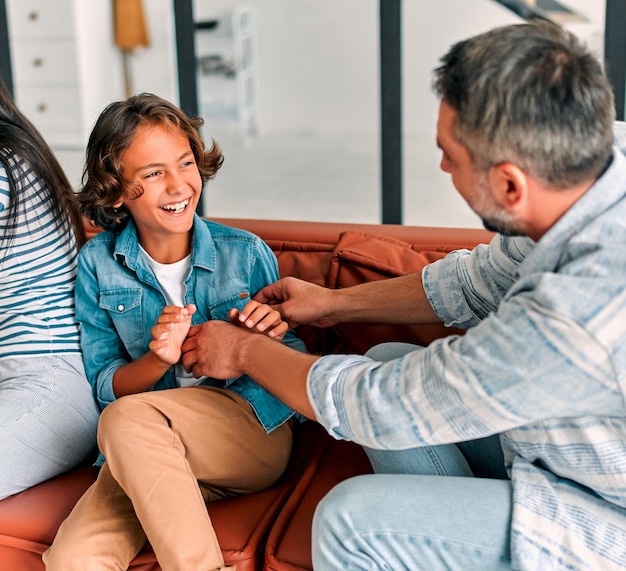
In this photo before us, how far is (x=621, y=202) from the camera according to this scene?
47.1 inches

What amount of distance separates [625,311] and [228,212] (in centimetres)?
411

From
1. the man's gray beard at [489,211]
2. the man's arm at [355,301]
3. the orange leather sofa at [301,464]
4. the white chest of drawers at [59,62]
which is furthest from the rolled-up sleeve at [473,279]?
the white chest of drawers at [59,62]

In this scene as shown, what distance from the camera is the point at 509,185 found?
1193mm

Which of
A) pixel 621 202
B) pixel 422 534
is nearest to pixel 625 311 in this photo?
pixel 621 202

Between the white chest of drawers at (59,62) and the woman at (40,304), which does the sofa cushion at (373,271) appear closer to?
the woman at (40,304)

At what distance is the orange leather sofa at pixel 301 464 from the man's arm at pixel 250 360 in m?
0.25

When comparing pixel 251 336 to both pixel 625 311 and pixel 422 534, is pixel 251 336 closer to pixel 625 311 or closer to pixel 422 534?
pixel 422 534

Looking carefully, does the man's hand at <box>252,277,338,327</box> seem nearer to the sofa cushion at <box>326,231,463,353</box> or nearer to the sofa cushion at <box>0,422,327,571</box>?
the sofa cushion at <box>326,231,463,353</box>

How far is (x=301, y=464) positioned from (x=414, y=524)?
489 millimetres

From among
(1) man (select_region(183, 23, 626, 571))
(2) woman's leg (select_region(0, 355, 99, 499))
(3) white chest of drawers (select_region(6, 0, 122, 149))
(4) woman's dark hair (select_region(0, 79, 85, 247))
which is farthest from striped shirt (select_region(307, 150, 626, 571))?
(3) white chest of drawers (select_region(6, 0, 122, 149))

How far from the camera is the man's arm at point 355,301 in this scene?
5.67 ft

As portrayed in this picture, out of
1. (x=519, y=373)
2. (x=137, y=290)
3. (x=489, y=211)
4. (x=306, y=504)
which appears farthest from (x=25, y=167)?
(x=519, y=373)

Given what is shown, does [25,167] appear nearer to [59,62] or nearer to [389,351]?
[389,351]

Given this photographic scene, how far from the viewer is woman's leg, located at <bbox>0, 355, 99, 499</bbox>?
1.64 m
